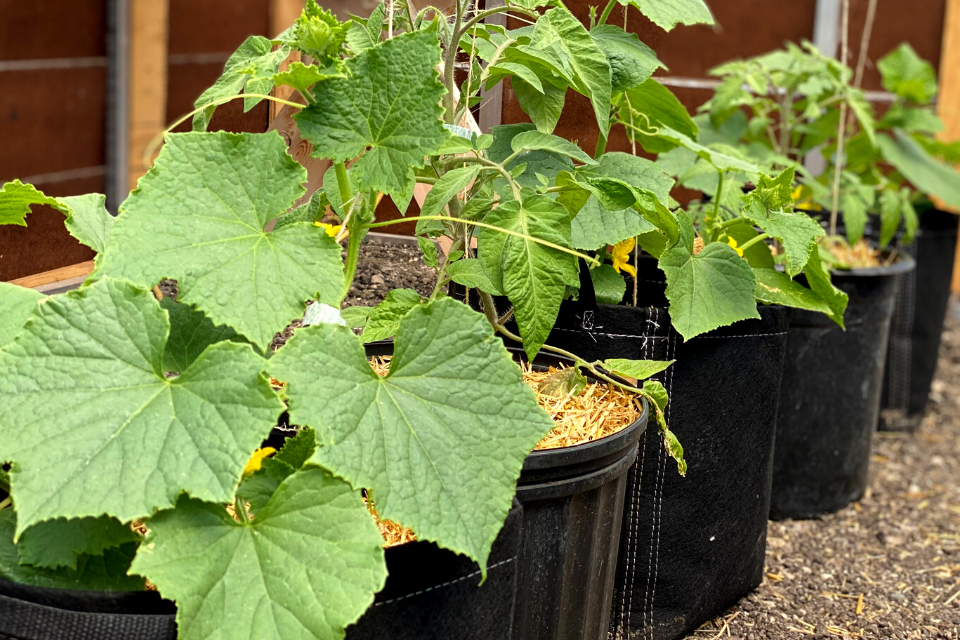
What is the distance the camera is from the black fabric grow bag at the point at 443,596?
95 cm

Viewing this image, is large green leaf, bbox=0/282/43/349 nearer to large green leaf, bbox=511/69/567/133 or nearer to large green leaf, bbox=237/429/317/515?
large green leaf, bbox=237/429/317/515

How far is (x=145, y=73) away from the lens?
383 cm

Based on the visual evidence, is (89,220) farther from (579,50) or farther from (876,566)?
(876,566)

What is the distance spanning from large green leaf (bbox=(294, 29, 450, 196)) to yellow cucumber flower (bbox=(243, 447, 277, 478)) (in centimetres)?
30

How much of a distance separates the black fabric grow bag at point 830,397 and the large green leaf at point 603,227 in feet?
2.70

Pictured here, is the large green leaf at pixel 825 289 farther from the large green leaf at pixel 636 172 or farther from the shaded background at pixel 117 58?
the shaded background at pixel 117 58

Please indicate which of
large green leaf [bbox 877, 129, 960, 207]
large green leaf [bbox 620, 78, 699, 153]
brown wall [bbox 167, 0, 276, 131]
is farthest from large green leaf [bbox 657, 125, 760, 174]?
brown wall [bbox 167, 0, 276, 131]

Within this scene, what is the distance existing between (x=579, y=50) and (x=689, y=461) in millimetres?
660

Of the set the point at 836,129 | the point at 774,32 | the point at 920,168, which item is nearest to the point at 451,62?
the point at 836,129

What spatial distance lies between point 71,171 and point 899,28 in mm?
3100

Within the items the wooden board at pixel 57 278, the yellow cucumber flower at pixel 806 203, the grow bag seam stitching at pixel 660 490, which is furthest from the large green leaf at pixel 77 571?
the yellow cucumber flower at pixel 806 203

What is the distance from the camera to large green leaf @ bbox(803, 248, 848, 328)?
1.54 metres

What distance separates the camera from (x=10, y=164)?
3.39 meters

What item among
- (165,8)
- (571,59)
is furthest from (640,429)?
(165,8)
